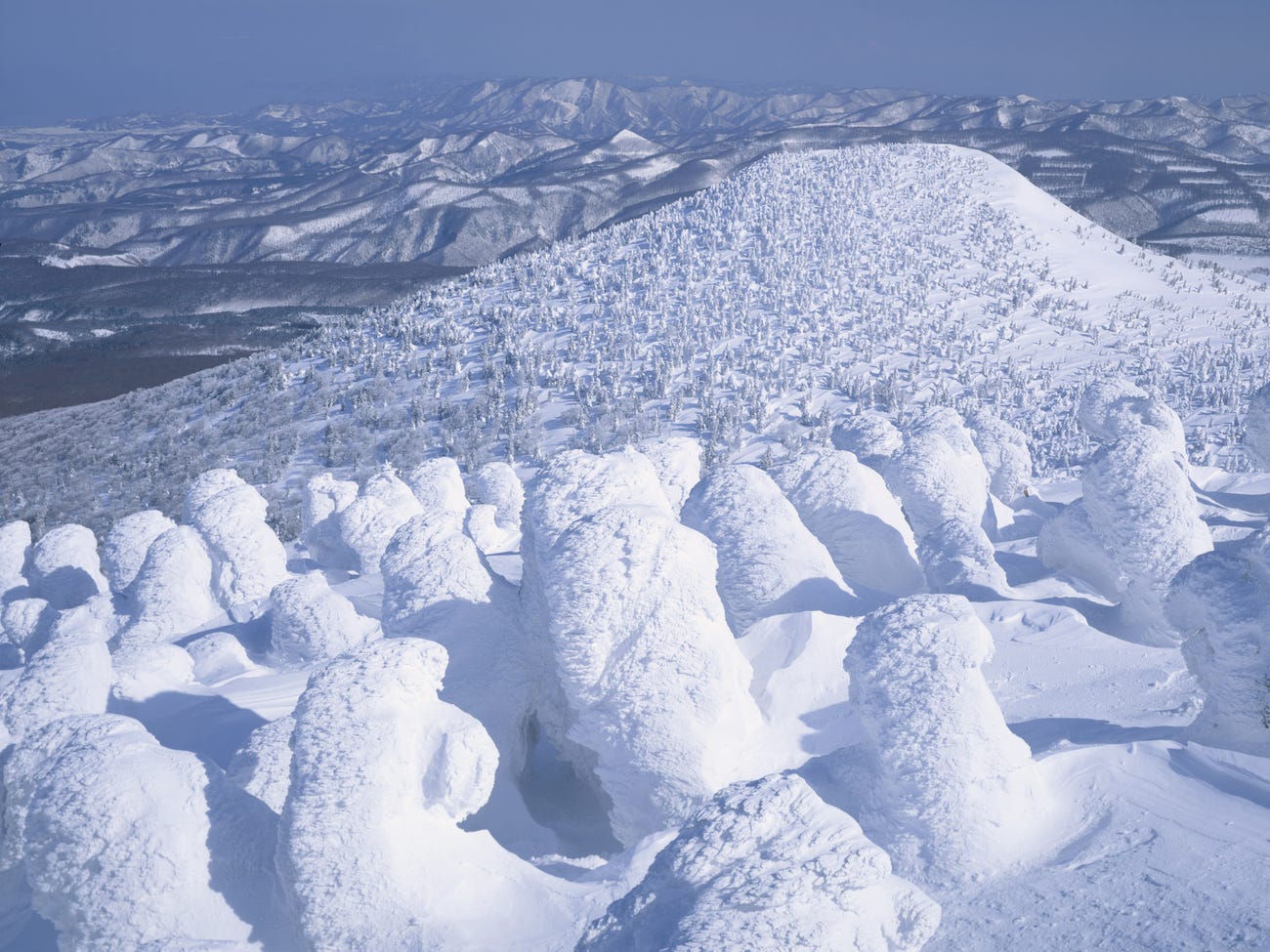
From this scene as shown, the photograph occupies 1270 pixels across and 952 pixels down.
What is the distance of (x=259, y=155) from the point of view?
17575 cm

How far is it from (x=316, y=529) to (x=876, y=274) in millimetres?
20252

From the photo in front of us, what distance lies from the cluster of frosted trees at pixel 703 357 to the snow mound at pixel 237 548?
8.41 meters

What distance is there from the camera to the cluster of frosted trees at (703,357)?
72.4 ft

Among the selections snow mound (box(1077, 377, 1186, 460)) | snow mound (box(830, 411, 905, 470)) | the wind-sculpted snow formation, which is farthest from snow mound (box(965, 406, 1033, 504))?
the wind-sculpted snow formation

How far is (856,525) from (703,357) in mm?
16519

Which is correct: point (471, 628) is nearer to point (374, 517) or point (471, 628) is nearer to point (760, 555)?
point (760, 555)

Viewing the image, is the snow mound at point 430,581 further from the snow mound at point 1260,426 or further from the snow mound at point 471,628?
the snow mound at point 1260,426

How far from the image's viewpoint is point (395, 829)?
5020mm

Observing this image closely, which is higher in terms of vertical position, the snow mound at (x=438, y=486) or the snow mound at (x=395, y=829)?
Answer: the snow mound at (x=395, y=829)

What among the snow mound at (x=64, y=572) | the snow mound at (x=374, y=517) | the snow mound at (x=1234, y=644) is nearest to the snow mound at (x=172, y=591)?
the snow mound at (x=374, y=517)

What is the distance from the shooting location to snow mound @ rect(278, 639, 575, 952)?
192 inches

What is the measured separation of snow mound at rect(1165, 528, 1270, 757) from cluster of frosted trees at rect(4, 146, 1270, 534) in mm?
13186

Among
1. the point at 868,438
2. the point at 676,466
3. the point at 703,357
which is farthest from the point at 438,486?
the point at 703,357

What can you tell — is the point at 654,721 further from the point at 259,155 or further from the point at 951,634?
the point at 259,155
